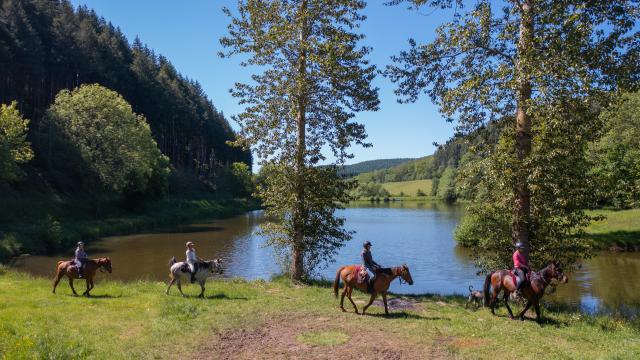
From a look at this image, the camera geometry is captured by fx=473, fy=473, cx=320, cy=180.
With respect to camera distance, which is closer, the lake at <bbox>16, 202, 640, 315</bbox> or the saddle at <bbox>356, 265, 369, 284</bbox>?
the saddle at <bbox>356, 265, 369, 284</bbox>

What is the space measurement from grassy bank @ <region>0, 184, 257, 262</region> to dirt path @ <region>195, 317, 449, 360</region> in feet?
102

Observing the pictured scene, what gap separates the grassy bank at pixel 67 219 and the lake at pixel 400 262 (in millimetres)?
2413

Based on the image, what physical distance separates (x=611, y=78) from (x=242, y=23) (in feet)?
53.5

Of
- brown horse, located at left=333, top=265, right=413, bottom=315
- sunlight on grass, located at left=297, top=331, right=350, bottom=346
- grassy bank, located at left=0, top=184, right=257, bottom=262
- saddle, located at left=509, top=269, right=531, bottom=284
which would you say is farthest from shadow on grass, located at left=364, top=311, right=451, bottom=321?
grassy bank, located at left=0, top=184, right=257, bottom=262

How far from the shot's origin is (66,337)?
12992mm

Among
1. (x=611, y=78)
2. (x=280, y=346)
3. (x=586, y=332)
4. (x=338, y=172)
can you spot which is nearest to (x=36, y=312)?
(x=280, y=346)

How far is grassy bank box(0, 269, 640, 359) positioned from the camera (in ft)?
39.5

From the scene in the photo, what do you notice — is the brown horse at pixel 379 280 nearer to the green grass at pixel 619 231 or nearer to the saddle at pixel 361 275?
the saddle at pixel 361 275

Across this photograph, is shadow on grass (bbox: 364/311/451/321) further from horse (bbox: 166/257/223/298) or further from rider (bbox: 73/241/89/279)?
rider (bbox: 73/241/89/279)

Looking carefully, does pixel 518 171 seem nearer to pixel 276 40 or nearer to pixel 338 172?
pixel 338 172

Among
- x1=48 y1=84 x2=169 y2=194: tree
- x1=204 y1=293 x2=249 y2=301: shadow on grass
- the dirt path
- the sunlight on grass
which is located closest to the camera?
the dirt path

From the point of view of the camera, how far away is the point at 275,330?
14.3 metres

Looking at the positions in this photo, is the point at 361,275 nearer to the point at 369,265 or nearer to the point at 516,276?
the point at 369,265

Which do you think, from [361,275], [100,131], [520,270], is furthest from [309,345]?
[100,131]
